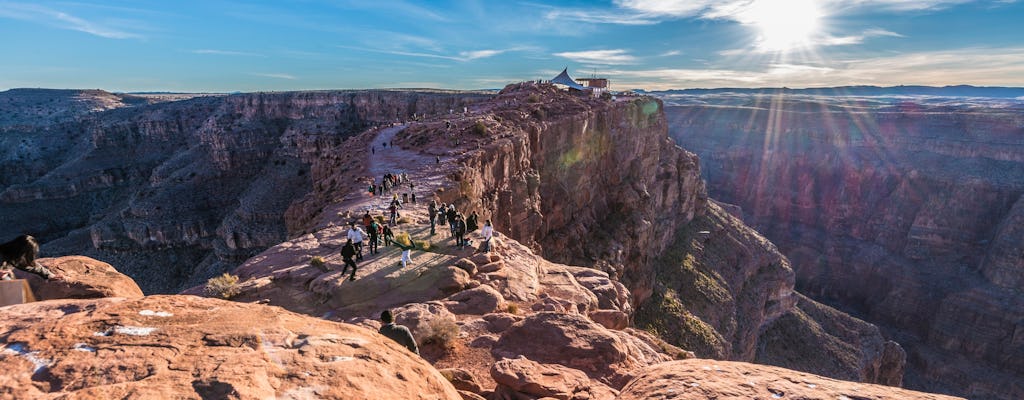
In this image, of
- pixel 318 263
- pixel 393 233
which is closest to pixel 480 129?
pixel 393 233

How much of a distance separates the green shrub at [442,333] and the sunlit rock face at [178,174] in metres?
51.1

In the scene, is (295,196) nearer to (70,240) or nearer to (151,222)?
(151,222)

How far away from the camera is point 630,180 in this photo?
45.2 m

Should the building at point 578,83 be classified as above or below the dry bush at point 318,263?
above

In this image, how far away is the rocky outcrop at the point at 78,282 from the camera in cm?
754

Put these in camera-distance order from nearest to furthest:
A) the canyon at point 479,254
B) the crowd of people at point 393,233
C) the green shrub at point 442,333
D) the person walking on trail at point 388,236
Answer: the canyon at point 479,254 < the green shrub at point 442,333 < the crowd of people at point 393,233 < the person walking on trail at point 388,236

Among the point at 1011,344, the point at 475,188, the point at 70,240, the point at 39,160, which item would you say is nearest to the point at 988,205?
the point at 1011,344

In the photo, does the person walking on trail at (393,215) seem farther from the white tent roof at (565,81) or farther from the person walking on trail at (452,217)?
the white tent roof at (565,81)

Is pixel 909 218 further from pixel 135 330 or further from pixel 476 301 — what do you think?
pixel 135 330

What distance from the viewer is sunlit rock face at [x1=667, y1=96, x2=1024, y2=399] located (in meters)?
59.1

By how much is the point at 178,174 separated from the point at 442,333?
79103mm

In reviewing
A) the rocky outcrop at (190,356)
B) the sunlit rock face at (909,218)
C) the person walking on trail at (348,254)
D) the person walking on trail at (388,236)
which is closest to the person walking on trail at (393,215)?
the person walking on trail at (388,236)

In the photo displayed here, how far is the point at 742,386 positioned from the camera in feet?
21.5

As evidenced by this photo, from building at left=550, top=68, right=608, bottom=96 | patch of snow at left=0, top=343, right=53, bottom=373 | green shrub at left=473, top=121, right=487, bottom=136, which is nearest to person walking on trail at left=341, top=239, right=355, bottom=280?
patch of snow at left=0, top=343, right=53, bottom=373
